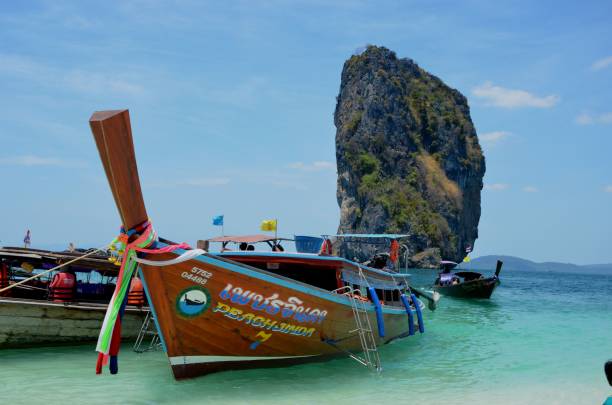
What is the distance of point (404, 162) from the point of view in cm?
9906

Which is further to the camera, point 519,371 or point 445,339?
point 445,339

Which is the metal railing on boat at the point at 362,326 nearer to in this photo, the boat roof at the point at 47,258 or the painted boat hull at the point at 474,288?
the boat roof at the point at 47,258

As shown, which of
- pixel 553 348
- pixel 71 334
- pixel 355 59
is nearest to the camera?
pixel 71 334

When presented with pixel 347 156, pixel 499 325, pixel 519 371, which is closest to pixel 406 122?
pixel 347 156

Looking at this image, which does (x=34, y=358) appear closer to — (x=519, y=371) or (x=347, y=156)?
(x=519, y=371)

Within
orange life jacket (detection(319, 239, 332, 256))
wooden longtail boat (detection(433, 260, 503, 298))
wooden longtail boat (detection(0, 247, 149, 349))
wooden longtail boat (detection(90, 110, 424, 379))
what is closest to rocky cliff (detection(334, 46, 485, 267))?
wooden longtail boat (detection(433, 260, 503, 298))

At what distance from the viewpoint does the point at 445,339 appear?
17047 mm

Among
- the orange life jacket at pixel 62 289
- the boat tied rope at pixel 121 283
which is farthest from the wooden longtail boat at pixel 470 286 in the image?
the boat tied rope at pixel 121 283

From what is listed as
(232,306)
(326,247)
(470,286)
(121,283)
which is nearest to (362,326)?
(326,247)

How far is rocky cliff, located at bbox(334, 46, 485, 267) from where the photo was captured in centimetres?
9344

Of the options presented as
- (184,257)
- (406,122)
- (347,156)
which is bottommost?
(184,257)

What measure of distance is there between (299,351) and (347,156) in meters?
89.4

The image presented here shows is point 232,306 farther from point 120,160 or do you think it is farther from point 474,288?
point 474,288

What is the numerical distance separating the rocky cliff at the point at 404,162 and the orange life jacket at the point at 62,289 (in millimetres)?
80123
